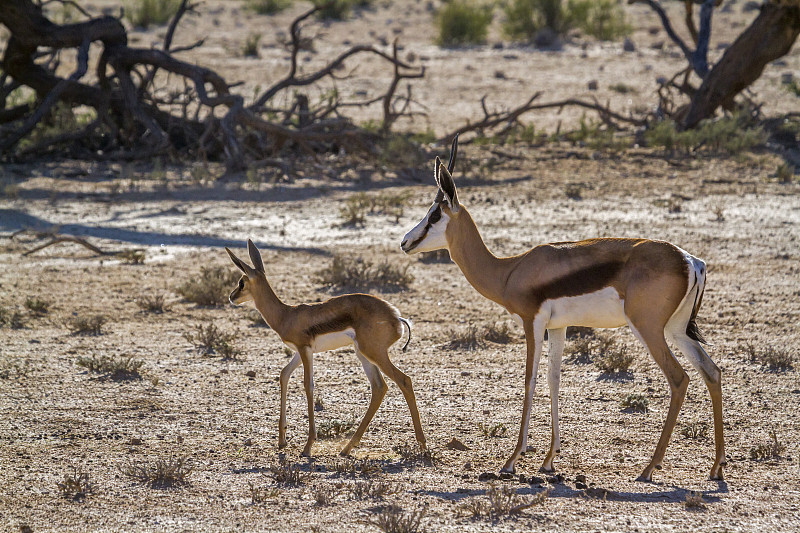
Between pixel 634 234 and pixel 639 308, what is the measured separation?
693 centimetres

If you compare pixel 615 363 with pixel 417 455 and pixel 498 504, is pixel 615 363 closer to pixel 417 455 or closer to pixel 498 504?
pixel 417 455

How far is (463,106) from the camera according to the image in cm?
2112

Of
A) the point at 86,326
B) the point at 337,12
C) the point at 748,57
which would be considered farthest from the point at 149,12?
the point at 86,326

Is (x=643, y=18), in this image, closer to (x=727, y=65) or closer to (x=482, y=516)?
(x=727, y=65)

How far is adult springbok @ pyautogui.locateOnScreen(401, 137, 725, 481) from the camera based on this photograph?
5.43 metres

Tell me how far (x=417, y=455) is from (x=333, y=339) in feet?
2.98

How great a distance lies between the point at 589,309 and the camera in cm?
557

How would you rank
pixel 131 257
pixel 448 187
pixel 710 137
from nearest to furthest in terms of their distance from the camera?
pixel 448 187
pixel 131 257
pixel 710 137

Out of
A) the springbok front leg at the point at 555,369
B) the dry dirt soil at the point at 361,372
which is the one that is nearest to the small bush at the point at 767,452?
the dry dirt soil at the point at 361,372

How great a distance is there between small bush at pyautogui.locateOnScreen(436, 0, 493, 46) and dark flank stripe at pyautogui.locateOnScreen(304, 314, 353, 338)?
83.1 ft

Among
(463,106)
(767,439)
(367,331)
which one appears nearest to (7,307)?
(367,331)

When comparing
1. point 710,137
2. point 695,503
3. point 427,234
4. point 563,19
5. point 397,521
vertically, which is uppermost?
point 563,19

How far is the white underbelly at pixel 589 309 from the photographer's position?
5.54 metres

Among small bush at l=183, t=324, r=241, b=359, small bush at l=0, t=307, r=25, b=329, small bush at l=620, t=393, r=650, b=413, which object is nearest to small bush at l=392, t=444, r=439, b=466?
small bush at l=620, t=393, r=650, b=413
